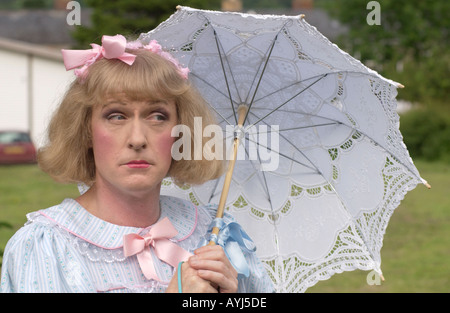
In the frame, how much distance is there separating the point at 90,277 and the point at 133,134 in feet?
1.45

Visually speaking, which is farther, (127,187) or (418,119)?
(418,119)

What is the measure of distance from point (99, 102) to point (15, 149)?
18.3 m

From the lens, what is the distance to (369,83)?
9.08 ft

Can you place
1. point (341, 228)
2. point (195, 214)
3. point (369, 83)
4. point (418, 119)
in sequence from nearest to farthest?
point (195, 214) < point (369, 83) < point (341, 228) < point (418, 119)

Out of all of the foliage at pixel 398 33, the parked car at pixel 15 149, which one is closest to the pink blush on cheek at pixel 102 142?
the parked car at pixel 15 149

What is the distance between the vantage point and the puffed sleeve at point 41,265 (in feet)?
6.80

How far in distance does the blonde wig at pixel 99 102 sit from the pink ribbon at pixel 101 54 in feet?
0.07

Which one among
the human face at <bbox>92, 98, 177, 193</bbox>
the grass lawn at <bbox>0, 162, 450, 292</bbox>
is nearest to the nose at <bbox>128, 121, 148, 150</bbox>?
the human face at <bbox>92, 98, 177, 193</bbox>

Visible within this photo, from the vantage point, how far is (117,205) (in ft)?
7.58

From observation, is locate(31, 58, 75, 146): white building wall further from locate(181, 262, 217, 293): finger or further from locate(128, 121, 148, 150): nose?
locate(181, 262, 217, 293): finger

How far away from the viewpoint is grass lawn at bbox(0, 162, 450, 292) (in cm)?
751

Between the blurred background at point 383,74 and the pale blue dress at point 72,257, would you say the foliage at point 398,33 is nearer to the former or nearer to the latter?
the blurred background at point 383,74

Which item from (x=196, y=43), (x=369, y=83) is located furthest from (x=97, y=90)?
(x=369, y=83)
